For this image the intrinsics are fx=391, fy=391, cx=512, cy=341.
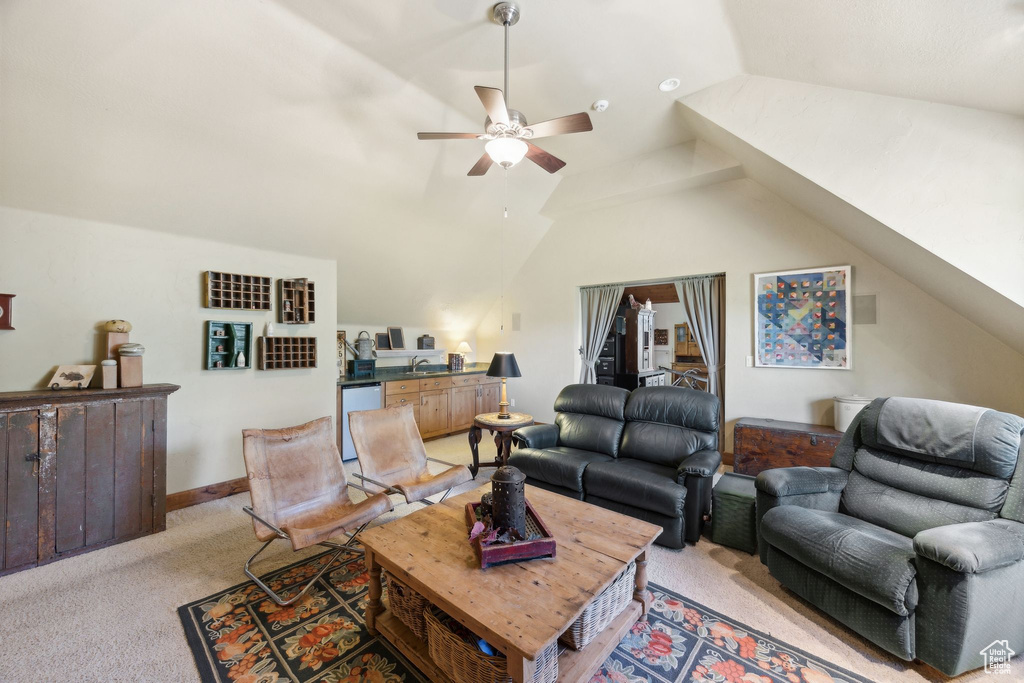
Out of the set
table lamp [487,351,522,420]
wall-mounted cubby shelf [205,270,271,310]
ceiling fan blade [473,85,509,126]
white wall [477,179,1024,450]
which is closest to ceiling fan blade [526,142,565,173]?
ceiling fan blade [473,85,509,126]

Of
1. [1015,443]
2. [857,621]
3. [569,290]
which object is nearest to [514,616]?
[857,621]

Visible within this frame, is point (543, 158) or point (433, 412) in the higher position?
point (543, 158)

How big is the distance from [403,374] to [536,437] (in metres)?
2.47

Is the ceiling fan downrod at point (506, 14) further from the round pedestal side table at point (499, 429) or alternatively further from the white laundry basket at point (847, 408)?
the white laundry basket at point (847, 408)

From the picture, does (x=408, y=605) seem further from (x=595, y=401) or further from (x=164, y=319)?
(x=164, y=319)

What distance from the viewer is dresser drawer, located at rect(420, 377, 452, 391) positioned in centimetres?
525

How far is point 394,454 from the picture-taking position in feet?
10.5

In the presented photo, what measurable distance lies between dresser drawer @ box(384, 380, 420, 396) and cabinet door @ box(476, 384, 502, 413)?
1.23 meters

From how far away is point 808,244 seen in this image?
384cm

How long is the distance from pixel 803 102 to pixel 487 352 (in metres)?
5.09

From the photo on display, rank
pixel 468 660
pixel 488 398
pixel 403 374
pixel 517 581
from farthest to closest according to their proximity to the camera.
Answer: pixel 488 398
pixel 403 374
pixel 517 581
pixel 468 660

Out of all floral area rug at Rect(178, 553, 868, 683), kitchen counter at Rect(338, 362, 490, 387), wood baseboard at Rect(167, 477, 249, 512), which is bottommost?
floral area rug at Rect(178, 553, 868, 683)

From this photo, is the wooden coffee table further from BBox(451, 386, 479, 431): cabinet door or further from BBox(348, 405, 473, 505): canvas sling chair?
BBox(451, 386, 479, 431): cabinet door

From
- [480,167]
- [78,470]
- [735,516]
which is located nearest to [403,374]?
[78,470]
